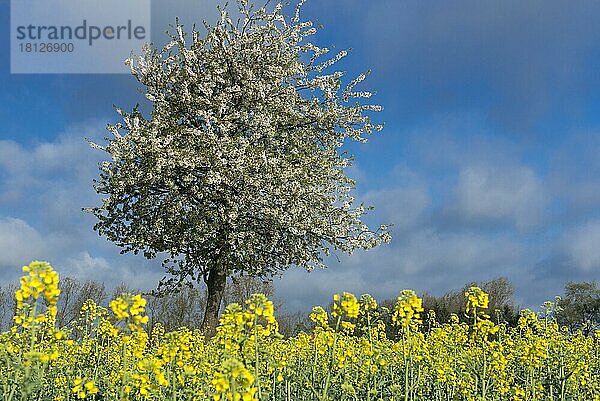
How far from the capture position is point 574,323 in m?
30.4

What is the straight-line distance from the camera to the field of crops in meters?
4.15

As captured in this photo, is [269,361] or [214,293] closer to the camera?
[269,361]

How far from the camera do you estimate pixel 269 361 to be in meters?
6.15

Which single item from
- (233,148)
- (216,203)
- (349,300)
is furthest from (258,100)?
(349,300)

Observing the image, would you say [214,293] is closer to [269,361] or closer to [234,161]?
[234,161]

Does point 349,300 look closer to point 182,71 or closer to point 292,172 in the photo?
point 292,172

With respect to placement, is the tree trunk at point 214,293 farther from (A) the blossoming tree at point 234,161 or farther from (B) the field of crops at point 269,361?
(B) the field of crops at point 269,361

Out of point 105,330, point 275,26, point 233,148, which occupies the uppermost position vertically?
point 275,26

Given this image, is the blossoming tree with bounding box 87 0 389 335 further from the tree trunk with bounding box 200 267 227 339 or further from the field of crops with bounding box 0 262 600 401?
the field of crops with bounding box 0 262 600 401

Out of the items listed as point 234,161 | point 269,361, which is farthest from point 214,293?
point 269,361

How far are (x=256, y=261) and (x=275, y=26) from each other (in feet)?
25.5

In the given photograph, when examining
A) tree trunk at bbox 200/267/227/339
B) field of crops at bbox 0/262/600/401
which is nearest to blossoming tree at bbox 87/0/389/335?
tree trunk at bbox 200/267/227/339

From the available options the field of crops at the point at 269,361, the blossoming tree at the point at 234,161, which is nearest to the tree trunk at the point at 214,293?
the blossoming tree at the point at 234,161

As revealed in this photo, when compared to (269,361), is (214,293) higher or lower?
higher
